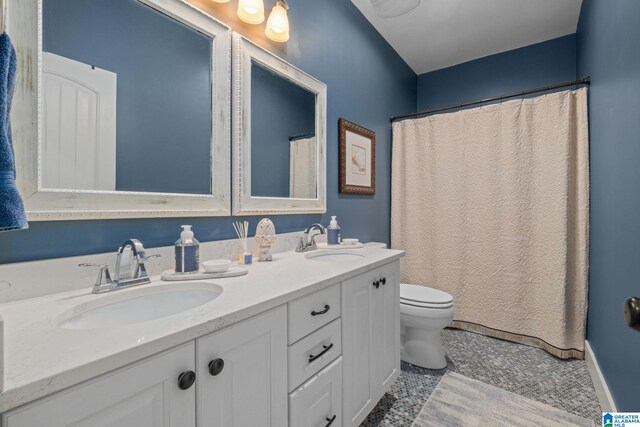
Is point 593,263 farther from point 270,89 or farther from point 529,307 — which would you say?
point 270,89

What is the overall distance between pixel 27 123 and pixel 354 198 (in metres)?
1.77

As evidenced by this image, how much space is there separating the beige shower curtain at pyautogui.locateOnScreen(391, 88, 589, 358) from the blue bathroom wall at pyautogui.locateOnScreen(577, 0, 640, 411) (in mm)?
135

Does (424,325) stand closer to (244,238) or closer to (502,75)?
(244,238)

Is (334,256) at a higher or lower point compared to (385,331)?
higher

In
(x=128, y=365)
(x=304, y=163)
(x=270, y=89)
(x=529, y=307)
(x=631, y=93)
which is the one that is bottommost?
(x=529, y=307)

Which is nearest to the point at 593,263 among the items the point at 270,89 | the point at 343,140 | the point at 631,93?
the point at 631,93

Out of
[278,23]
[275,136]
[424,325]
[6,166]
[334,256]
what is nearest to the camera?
[6,166]

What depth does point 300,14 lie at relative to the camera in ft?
5.46

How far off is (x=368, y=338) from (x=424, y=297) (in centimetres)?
80

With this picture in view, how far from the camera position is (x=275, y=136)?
1525 mm

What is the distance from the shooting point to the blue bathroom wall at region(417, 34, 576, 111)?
2.48 m

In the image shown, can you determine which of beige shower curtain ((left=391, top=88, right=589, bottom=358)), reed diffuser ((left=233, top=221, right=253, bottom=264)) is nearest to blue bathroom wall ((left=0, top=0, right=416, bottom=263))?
reed diffuser ((left=233, top=221, right=253, bottom=264))

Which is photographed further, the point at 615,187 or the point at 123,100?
the point at 615,187

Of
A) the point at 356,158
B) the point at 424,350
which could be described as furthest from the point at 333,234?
the point at 424,350
